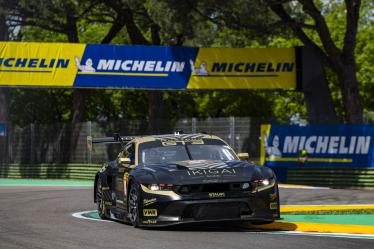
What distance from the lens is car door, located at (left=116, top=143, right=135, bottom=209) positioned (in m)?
13.2

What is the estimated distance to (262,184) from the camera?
12.2 m

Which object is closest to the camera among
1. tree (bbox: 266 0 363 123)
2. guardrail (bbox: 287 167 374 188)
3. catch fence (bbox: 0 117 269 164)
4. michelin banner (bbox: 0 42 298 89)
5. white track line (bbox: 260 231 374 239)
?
white track line (bbox: 260 231 374 239)

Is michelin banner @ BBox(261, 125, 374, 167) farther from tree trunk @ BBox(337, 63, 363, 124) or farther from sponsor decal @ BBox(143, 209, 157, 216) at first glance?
sponsor decal @ BBox(143, 209, 157, 216)

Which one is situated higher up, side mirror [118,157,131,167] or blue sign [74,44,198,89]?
blue sign [74,44,198,89]

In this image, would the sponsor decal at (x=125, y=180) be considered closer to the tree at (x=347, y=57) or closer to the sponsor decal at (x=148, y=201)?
the sponsor decal at (x=148, y=201)

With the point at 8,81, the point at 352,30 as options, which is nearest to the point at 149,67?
the point at 8,81

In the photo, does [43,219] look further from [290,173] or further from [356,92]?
[356,92]

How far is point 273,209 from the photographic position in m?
12.2

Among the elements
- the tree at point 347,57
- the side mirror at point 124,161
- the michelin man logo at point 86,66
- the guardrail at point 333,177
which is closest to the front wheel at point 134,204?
the side mirror at point 124,161

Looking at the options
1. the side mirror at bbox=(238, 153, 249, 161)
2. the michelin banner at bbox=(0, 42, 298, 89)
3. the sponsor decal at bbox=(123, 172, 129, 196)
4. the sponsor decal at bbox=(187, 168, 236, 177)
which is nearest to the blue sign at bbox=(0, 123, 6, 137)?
the michelin banner at bbox=(0, 42, 298, 89)

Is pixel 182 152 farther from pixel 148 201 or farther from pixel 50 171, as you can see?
pixel 50 171

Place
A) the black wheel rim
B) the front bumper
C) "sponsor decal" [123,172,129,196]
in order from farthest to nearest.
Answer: "sponsor decal" [123,172,129,196] → the black wheel rim → the front bumper

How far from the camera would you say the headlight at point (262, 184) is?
12070mm

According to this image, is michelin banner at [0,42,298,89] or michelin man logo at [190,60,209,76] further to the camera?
michelin man logo at [190,60,209,76]
